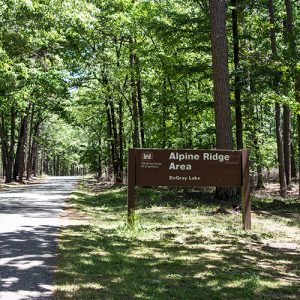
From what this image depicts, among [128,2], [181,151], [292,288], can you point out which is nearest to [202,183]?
[181,151]

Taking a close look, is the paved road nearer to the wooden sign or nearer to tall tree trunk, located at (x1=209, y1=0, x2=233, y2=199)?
the wooden sign

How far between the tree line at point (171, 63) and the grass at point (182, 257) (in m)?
3.32

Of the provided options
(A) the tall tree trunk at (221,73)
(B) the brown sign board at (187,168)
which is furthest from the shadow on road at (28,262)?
(A) the tall tree trunk at (221,73)

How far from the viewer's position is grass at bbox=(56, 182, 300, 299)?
17.4ft

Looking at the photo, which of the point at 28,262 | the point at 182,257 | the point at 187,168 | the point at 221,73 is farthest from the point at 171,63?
the point at 28,262

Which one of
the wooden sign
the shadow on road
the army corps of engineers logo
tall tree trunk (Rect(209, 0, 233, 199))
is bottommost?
the shadow on road

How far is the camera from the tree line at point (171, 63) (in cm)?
1373

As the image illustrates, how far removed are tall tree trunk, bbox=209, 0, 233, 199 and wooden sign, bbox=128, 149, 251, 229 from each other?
8.72 ft

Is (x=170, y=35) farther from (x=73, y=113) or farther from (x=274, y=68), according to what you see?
(x=73, y=113)

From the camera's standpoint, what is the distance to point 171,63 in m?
20.2

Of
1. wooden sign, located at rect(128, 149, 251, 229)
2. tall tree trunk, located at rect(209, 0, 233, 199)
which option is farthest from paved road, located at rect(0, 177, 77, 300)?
tall tree trunk, located at rect(209, 0, 233, 199)

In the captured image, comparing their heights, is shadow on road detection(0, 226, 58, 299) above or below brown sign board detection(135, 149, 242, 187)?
below

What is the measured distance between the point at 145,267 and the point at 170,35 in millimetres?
10570

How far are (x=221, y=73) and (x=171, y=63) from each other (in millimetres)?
7886
